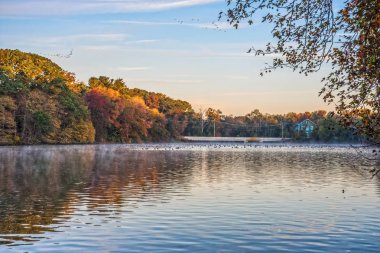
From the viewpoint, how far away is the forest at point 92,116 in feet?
306

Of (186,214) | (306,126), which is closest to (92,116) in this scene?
(306,126)

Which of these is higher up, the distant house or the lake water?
the distant house

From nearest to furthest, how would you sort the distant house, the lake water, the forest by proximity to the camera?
the lake water
the forest
the distant house

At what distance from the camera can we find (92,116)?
391 feet

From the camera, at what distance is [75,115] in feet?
336

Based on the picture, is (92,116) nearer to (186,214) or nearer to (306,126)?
(306,126)

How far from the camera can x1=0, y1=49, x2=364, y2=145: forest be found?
306 ft

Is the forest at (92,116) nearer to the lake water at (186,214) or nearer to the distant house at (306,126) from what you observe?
the distant house at (306,126)

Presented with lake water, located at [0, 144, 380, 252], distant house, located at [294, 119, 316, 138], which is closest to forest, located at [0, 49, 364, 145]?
distant house, located at [294, 119, 316, 138]

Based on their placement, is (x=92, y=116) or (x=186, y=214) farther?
(x=92, y=116)

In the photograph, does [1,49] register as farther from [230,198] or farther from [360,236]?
[360,236]

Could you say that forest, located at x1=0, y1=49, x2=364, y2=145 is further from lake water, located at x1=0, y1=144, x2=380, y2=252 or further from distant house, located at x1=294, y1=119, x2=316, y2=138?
lake water, located at x1=0, y1=144, x2=380, y2=252

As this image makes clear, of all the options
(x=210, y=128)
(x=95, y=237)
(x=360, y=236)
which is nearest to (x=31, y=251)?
(x=95, y=237)

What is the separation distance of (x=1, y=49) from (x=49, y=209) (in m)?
106
